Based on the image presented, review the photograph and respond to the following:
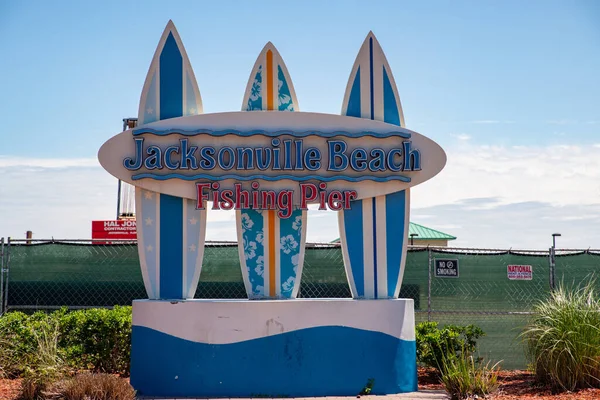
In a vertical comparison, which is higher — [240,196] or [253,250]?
[240,196]

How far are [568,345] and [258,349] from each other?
4073mm

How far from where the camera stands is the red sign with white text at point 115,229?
81.8ft

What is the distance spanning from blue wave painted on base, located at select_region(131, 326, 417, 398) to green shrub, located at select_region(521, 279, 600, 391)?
2.05 m

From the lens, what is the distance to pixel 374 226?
35.7 feet

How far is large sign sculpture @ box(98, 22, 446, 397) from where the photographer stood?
10117 mm

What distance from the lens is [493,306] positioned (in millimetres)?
13422

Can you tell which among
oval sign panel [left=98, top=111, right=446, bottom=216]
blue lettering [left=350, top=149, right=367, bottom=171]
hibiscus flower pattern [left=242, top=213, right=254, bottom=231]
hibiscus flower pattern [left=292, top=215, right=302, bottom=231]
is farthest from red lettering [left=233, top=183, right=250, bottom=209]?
blue lettering [left=350, top=149, right=367, bottom=171]

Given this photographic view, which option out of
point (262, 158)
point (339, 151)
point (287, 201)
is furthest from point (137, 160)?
point (339, 151)

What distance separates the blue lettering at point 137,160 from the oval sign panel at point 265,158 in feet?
0.05

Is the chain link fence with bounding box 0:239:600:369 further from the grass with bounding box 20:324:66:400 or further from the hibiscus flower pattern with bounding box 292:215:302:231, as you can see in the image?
the grass with bounding box 20:324:66:400

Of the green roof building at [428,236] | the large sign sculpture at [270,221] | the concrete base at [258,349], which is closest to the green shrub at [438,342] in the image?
the large sign sculpture at [270,221]

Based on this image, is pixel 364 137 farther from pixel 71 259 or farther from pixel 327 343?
pixel 71 259

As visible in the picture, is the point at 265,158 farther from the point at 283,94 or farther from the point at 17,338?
the point at 17,338

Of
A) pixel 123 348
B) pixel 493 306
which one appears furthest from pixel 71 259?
pixel 493 306
